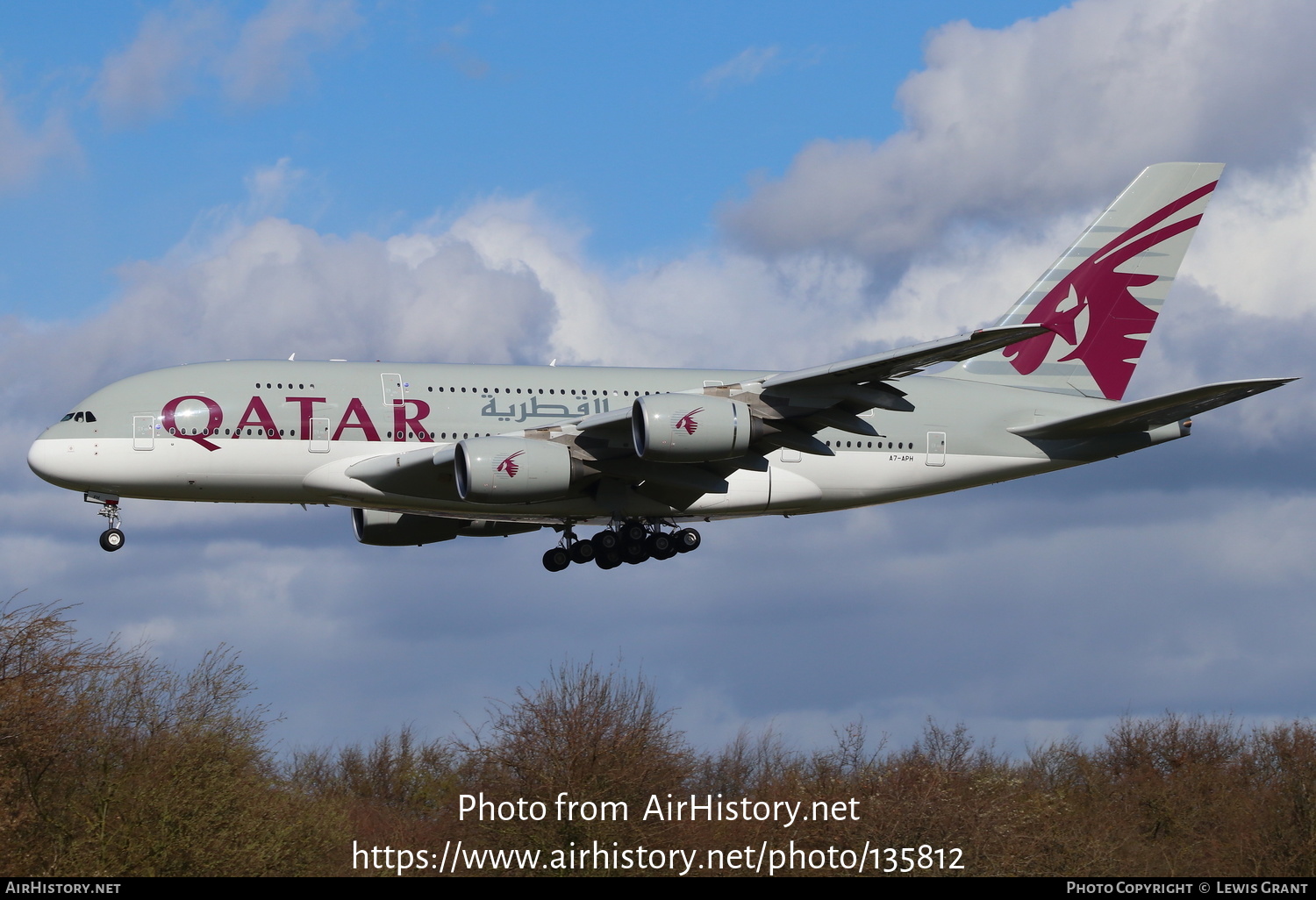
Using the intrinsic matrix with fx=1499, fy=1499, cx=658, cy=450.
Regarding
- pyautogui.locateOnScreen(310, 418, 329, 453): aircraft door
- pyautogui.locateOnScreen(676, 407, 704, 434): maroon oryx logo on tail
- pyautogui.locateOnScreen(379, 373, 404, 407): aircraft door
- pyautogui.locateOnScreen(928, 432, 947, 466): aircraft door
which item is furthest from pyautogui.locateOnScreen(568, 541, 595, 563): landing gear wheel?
pyautogui.locateOnScreen(928, 432, 947, 466): aircraft door

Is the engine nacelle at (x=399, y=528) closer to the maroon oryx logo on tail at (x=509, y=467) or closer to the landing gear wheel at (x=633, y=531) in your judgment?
the landing gear wheel at (x=633, y=531)

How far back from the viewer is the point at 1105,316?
44.1 m

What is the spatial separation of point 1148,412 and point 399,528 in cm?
2068

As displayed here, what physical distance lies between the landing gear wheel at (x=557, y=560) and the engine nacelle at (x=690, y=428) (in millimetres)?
6972

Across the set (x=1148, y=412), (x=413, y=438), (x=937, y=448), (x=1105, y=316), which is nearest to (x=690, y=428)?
(x=413, y=438)

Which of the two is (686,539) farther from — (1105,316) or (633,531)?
(1105,316)

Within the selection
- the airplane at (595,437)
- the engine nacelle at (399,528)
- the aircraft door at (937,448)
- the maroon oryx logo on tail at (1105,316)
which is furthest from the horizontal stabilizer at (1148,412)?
the engine nacelle at (399,528)

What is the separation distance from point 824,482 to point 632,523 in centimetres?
517

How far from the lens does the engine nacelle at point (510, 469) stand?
111 feet

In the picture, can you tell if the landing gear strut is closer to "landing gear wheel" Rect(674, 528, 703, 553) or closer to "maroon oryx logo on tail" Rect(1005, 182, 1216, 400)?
"landing gear wheel" Rect(674, 528, 703, 553)

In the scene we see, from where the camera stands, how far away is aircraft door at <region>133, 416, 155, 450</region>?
3488 cm

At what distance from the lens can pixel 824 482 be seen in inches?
1553

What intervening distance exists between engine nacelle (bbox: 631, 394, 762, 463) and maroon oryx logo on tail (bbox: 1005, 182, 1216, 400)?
12.6 metres

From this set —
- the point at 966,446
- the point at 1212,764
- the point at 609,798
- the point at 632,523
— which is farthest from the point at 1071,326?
the point at 1212,764
